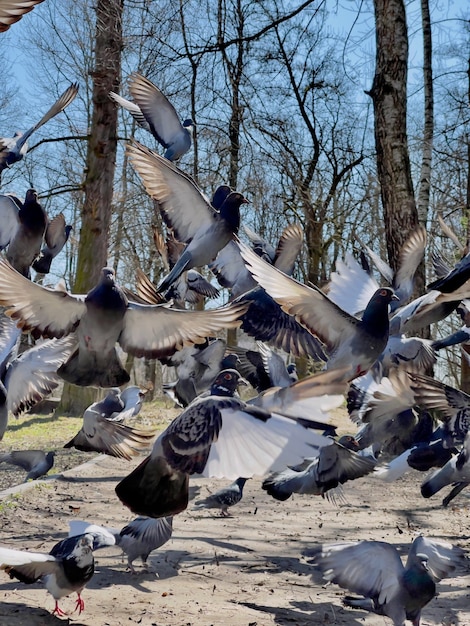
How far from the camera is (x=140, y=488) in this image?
2732mm

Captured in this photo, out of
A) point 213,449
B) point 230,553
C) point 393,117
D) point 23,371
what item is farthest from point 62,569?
point 393,117

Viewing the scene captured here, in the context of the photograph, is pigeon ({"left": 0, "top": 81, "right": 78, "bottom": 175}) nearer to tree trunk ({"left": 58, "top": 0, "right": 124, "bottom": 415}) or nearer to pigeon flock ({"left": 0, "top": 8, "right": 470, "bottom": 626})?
pigeon flock ({"left": 0, "top": 8, "right": 470, "bottom": 626})

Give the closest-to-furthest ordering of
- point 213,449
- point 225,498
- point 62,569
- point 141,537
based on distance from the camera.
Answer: point 213,449 → point 62,569 → point 141,537 → point 225,498

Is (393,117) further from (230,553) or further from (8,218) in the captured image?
(230,553)

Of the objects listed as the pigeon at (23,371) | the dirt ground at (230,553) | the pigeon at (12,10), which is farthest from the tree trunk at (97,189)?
the pigeon at (12,10)

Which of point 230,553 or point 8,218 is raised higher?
point 8,218

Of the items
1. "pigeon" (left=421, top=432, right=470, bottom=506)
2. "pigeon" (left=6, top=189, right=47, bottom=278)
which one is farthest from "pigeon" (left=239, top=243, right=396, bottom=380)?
"pigeon" (left=6, top=189, right=47, bottom=278)

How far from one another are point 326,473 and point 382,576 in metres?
1.12

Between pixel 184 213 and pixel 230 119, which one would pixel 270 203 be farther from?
pixel 184 213

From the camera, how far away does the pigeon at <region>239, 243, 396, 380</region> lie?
3.00 m

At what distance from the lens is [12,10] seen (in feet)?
6.47

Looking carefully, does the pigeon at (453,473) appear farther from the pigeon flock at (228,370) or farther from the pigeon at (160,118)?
the pigeon at (160,118)

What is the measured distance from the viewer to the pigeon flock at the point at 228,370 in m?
2.44

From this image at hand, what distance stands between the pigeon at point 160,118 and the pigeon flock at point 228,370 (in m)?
0.01
